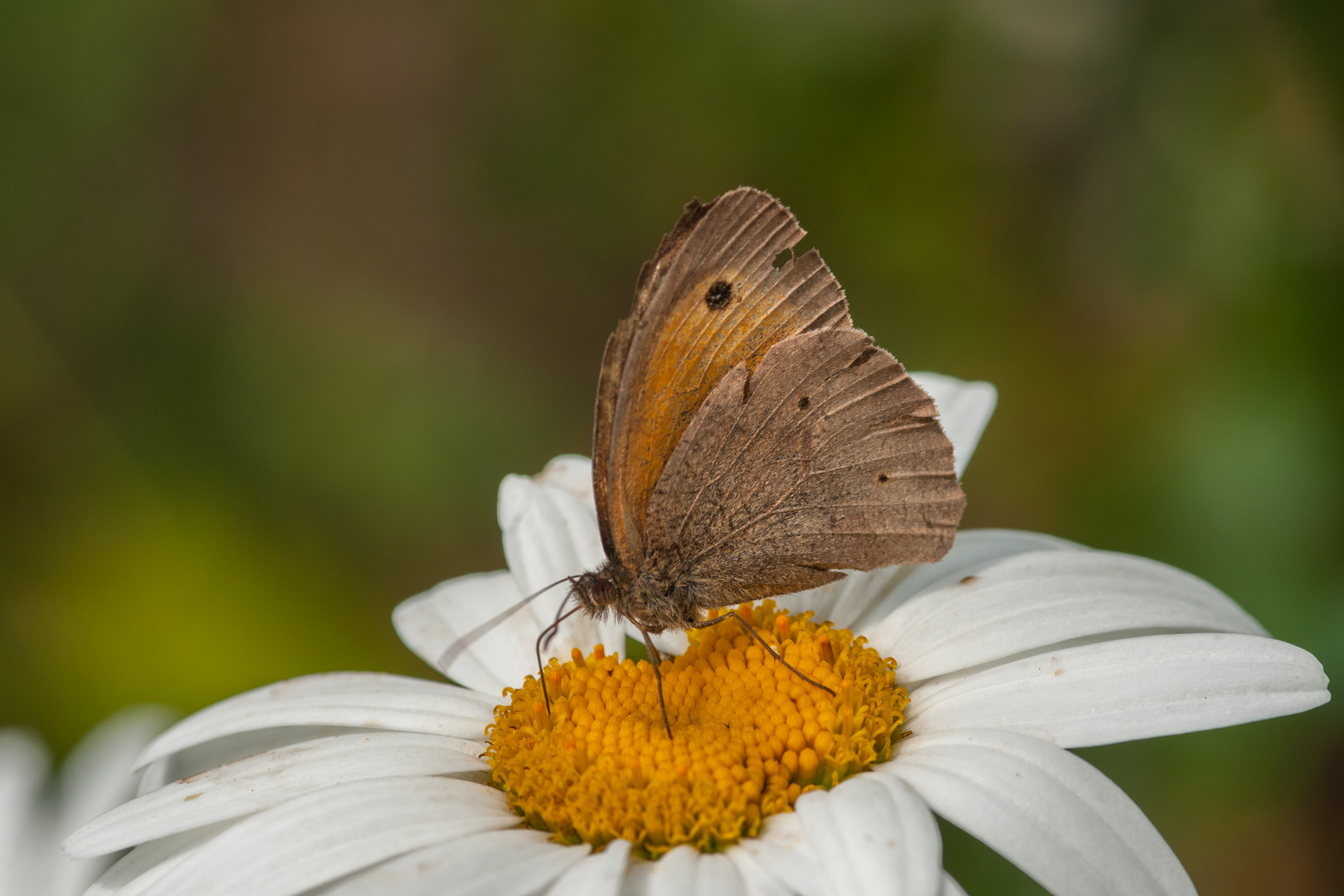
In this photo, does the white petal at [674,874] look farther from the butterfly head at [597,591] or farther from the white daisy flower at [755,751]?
the butterfly head at [597,591]

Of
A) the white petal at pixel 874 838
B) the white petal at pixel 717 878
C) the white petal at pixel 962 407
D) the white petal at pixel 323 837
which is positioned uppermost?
the white petal at pixel 962 407

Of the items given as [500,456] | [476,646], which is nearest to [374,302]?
[500,456]

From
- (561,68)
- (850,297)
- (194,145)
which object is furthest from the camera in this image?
(194,145)

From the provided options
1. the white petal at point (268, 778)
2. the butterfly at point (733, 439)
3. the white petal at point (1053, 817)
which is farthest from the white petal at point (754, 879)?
the white petal at point (268, 778)

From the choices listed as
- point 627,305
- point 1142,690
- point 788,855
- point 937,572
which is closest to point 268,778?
point 788,855

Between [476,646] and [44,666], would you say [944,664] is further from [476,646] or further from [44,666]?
[44,666]

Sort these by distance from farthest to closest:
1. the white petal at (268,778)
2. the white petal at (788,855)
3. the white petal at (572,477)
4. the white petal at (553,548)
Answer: the white petal at (572,477), the white petal at (553,548), the white petal at (268,778), the white petal at (788,855)

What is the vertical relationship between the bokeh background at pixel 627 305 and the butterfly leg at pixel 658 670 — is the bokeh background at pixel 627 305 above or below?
above
